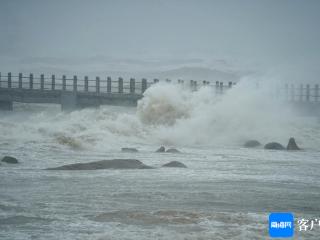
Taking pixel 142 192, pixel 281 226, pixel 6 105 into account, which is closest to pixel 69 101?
pixel 6 105

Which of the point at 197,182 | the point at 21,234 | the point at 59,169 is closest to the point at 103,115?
the point at 59,169

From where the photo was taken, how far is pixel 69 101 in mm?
37938

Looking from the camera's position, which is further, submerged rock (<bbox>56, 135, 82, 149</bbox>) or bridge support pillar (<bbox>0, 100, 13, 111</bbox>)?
bridge support pillar (<bbox>0, 100, 13, 111</bbox>)

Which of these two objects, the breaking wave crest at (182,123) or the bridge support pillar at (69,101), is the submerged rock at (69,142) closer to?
the breaking wave crest at (182,123)

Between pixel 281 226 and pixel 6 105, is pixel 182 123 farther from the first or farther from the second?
pixel 281 226

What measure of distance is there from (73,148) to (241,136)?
1029cm

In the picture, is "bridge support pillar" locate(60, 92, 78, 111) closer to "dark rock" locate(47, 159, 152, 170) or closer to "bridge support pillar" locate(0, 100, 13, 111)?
"bridge support pillar" locate(0, 100, 13, 111)

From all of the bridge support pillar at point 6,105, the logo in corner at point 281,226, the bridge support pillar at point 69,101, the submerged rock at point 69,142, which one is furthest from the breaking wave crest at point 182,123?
the logo in corner at point 281,226

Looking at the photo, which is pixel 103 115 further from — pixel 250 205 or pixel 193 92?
pixel 250 205

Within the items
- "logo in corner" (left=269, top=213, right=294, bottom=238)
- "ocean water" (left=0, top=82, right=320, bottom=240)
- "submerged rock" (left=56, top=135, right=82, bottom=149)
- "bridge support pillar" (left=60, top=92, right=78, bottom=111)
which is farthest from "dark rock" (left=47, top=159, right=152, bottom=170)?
"bridge support pillar" (left=60, top=92, right=78, bottom=111)

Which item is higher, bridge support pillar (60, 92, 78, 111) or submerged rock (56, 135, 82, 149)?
bridge support pillar (60, 92, 78, 111)

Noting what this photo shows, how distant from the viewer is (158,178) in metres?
12.1

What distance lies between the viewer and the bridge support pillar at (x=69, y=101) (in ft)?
124

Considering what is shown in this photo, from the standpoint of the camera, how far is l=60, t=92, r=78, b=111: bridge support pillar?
37.8 m
